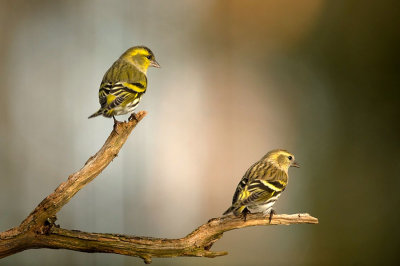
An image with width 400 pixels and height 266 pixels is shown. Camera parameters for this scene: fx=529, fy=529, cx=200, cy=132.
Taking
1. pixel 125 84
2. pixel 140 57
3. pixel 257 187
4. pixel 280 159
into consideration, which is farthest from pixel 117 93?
pixel 280 159

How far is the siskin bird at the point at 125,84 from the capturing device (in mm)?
2068

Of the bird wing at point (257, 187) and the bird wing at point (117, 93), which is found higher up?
the bird wing at point (117, 93)

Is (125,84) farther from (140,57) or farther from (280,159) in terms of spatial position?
(280,159)

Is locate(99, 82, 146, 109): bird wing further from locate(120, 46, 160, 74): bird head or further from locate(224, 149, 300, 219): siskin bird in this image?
locate(224, 149, 300, 219): siskin bird

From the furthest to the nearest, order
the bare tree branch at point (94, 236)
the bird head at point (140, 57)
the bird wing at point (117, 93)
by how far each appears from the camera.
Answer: the bird head at point (140, 57) < the bird wing at point (117, 93) < the bare tree branch at point (94, 236)

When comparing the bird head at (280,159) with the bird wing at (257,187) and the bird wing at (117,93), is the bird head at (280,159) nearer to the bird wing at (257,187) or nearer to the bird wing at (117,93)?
the bird wing at (257,187)

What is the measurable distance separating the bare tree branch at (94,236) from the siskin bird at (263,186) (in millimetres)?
52

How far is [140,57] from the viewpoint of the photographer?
7.54 ft

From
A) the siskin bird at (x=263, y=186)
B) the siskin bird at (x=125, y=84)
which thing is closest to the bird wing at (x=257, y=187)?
the siskin bird at (x=263, y=186)

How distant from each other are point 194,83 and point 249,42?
0.52 m

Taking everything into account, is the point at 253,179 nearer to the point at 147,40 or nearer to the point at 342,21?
the point at 147,40

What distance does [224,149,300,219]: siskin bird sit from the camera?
1.96 meters

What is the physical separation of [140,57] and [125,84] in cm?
20

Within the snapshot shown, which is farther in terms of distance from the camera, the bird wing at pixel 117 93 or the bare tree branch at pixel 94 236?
the bird wing at pixel 117 93
